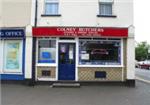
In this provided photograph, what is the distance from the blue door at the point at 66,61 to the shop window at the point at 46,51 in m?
0.42

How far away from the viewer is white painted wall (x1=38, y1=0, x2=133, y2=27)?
57.0 feet

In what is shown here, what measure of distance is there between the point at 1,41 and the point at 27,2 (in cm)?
284

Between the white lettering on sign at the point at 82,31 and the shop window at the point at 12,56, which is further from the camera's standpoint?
the shop window at the point at 12,56

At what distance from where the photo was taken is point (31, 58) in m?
17.3

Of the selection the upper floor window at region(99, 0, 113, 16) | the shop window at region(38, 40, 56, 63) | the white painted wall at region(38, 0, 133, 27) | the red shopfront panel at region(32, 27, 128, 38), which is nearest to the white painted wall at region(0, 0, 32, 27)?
the white painted wall at region(38, 0, 133, 27)

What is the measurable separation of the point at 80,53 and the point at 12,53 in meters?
4.16

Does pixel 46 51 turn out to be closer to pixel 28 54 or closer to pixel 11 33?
pixel 28 54

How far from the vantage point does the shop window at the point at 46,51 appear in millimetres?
17578

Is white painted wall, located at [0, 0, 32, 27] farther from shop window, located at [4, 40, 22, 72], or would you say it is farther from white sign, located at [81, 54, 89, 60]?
white sign, located at [81, 54, 89, 60]

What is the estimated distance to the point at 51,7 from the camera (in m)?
17.9

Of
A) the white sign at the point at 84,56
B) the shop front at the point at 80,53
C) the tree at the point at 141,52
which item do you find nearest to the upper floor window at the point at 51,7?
the shop front at the point at 80,53

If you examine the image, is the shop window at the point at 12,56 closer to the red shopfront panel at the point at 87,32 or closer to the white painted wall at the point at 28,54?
the white painted wall at the point at 28,54

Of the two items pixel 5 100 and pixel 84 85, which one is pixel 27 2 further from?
pixel 5 100

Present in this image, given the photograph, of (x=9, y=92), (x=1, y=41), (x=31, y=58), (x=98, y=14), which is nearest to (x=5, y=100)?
(x=9, y=92)
